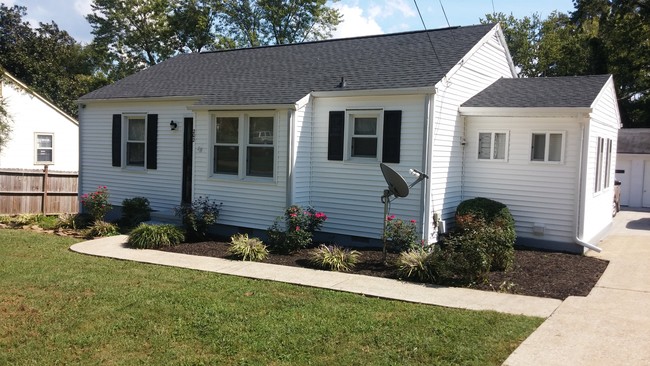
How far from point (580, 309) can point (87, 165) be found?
44.6 ft

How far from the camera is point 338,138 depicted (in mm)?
11328

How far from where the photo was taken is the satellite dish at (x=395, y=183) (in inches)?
370

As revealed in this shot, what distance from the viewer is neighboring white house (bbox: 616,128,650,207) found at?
22.6 m

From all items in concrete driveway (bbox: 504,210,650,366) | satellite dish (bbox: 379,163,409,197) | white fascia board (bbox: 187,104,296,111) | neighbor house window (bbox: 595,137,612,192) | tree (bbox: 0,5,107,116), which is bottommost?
concrete driveway (bbox: 504,210,650,366)

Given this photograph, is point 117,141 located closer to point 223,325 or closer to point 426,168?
point 426,168

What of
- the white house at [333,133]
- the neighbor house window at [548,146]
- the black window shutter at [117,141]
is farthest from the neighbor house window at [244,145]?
the neighbor house window at [548,146]

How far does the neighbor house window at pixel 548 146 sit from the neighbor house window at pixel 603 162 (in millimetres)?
1552

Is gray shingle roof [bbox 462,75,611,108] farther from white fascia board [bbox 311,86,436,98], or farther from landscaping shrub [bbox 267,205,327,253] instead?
landscaping shrub [bbox 267,205,327,253]

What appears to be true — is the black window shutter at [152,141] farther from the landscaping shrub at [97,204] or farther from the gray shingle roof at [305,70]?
the landscaping shrub at [97,204]

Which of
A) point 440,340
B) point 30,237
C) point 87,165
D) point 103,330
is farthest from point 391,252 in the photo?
point 87,165

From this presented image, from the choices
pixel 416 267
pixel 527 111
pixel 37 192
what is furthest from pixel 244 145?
pixel 37 192

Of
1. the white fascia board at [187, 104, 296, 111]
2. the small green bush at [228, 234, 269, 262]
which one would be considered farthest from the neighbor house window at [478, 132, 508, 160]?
the small green bush at [228, 234, 269, 262]

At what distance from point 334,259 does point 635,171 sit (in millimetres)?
19001

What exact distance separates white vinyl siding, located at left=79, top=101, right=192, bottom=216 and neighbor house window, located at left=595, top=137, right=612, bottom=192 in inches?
383
